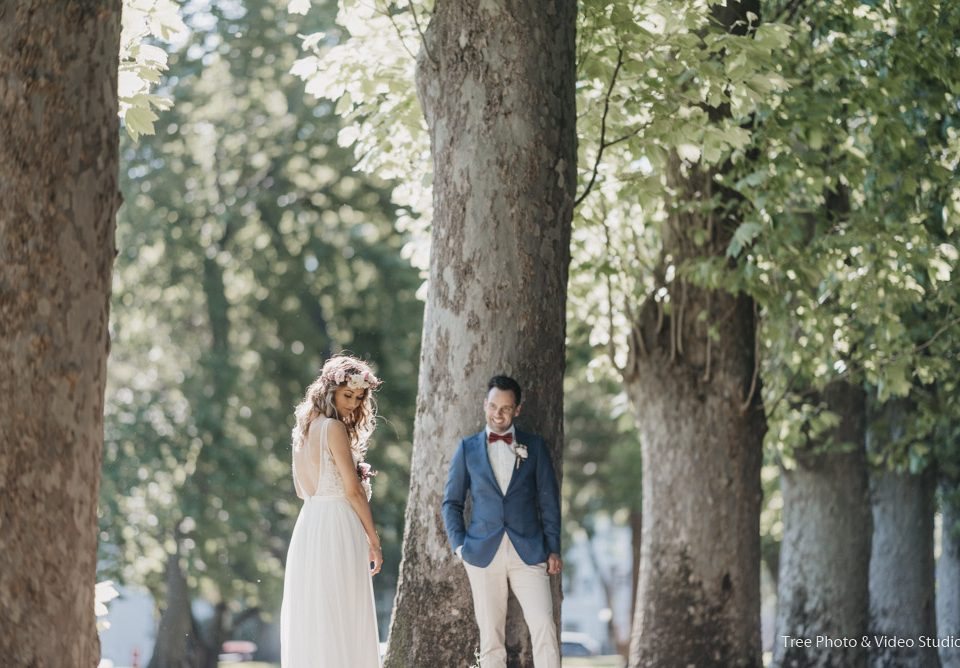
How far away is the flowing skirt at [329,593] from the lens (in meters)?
8.31

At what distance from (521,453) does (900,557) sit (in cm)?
1164

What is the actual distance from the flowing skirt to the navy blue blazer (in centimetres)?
60

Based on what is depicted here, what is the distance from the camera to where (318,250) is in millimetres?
27438

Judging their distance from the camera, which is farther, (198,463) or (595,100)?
(198,463)

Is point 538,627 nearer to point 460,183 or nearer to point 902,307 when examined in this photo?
point 460,183

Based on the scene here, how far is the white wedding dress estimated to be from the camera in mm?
8312

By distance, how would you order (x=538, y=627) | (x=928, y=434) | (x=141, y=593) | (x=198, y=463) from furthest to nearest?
1. (x=141, y=593)
2. (x=198, y=463)
3. (x=928, y=434)
4. (x=538, y=627)

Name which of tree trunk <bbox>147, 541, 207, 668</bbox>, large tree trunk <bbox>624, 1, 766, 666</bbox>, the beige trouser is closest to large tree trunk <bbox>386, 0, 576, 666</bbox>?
the beige trouser

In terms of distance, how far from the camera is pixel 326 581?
8.32 meters

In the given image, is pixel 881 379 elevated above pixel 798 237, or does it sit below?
below

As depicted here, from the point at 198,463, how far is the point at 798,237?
15130mm

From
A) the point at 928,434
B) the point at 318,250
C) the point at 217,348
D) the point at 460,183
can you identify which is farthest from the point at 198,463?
the point at 460,183

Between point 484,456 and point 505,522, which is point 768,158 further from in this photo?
point 505,522

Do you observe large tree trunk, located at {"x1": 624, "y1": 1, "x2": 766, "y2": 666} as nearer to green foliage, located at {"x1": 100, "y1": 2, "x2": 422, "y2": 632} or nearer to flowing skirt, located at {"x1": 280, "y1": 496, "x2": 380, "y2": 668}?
flowing skirt, located at {"x1": 280, "y1": 496, "x2": 380, "y2": 668}
